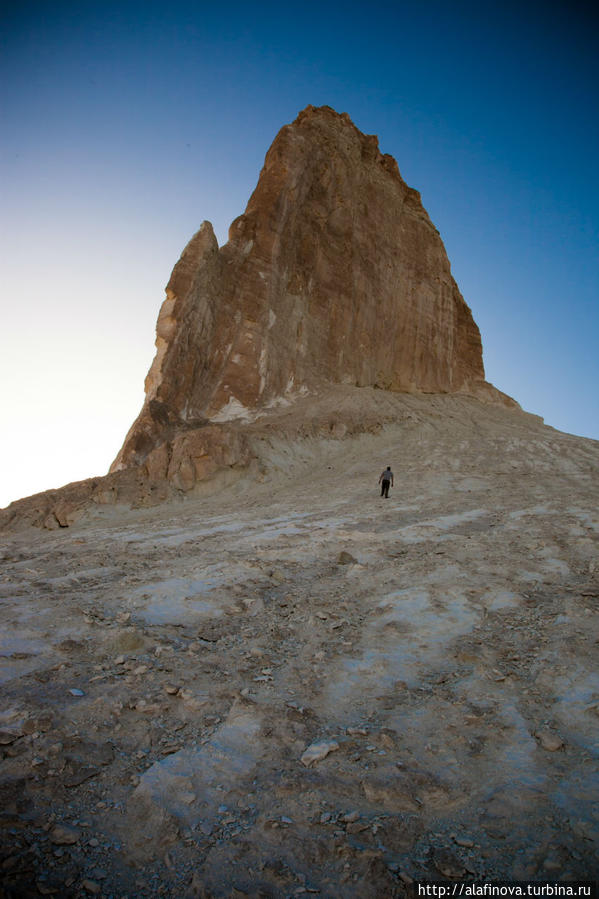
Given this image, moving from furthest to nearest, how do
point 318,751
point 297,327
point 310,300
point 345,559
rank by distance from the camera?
point 310,300, point 297,327, point 345,559, point 318,751

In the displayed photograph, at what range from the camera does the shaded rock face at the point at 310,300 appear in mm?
22369

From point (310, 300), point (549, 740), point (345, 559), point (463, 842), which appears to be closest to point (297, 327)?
point (310, 300)

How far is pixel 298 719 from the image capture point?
3305mm

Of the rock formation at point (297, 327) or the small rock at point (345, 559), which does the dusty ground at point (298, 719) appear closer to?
the small rock at point (345, 559)

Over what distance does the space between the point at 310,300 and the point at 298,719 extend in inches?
1031

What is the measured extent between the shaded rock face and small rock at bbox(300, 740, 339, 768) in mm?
16016

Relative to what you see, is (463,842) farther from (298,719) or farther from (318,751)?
(298,719)

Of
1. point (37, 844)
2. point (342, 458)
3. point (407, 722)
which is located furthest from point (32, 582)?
point (342, 458)

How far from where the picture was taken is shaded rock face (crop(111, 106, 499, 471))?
73.4 feet

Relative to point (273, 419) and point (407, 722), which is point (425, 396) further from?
point (407, 722)

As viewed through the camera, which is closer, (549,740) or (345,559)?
(549,740)

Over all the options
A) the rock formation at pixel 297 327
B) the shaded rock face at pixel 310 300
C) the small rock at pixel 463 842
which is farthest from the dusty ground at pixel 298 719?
the shaded rock face at pixel 310 300

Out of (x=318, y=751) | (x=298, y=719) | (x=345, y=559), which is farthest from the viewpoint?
(x=345, y=559)

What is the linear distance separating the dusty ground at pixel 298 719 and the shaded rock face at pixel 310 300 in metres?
13.4
